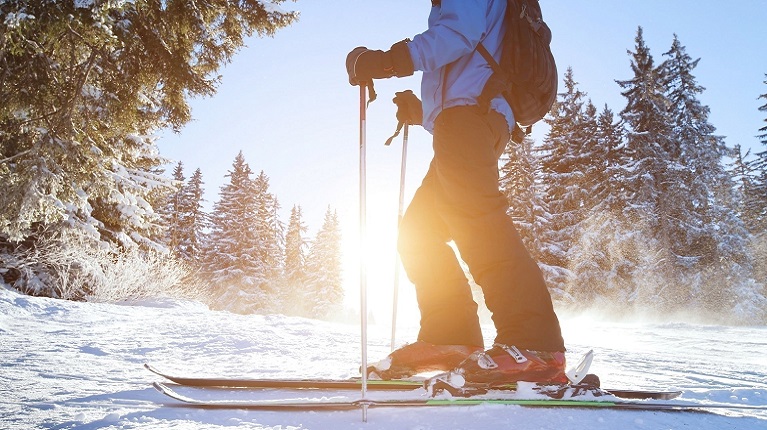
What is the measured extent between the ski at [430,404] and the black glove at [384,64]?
1379 millimetres

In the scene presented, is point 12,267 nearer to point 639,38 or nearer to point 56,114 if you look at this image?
point 56,114

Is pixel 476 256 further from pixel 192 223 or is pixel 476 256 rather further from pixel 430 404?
pixel 192 223

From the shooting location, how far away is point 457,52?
199 cm

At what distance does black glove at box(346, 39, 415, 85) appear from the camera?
6.42 feet

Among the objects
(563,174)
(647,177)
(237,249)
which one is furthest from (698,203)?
(237,249)

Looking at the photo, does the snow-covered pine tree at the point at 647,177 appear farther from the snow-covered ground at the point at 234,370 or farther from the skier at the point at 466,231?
the skier at the point at 466,231

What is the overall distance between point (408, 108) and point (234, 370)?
1915mm

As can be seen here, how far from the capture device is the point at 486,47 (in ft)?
7.04

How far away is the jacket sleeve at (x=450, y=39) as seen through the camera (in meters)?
1.97

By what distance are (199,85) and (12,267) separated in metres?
7.41

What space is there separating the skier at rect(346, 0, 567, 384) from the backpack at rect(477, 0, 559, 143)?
0.15 feet

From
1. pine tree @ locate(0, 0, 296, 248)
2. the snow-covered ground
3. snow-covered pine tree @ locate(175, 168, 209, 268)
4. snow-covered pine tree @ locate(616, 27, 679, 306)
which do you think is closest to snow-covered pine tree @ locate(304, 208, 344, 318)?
snow-covered pine tree @ locate(175, 168, 209, 268)

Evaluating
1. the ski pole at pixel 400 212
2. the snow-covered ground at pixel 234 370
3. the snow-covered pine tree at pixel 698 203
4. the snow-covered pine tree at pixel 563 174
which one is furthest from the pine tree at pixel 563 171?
the ski pole at pixel 400 212

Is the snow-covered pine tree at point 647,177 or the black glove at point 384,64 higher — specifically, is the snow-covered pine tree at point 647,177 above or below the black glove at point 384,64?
above
